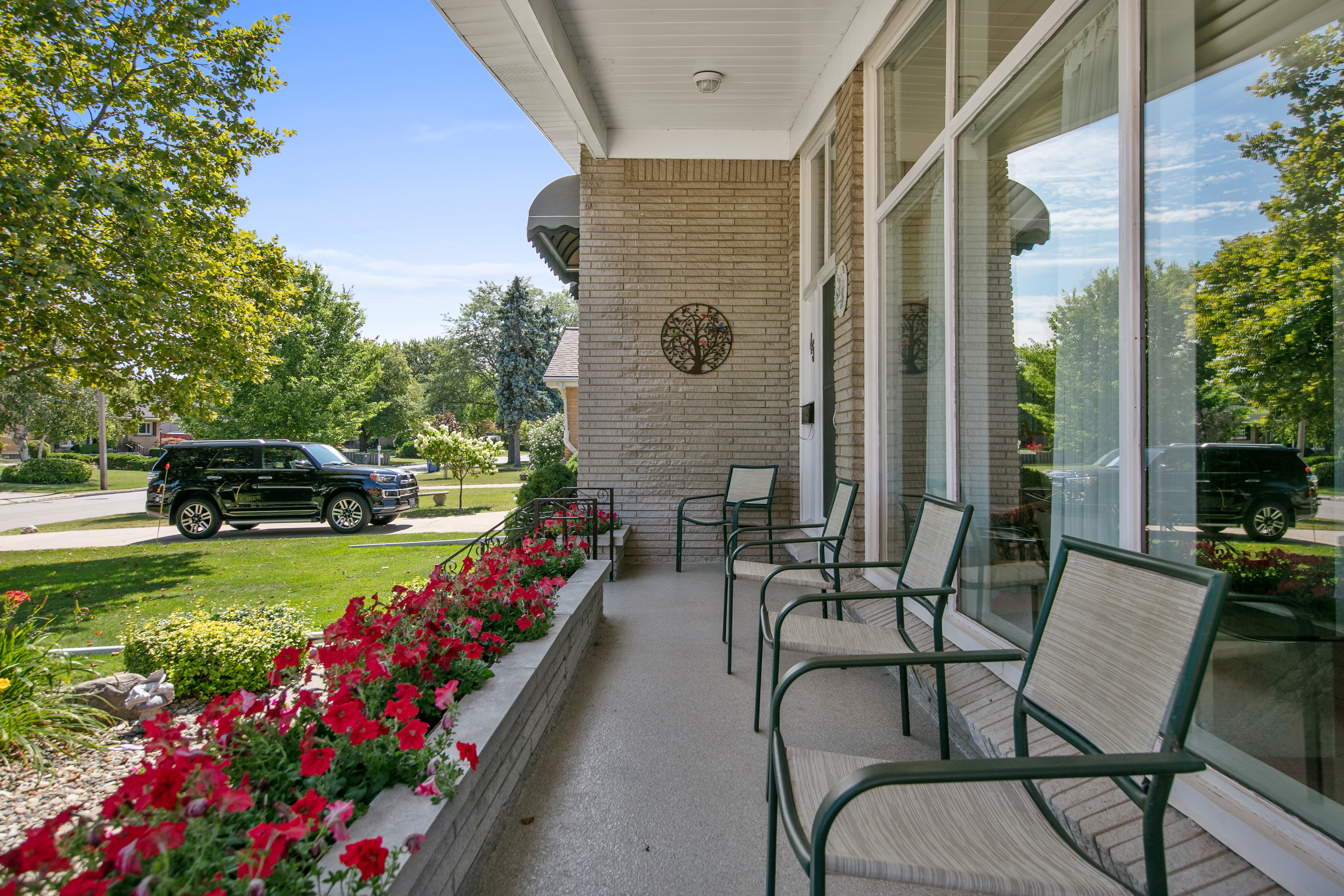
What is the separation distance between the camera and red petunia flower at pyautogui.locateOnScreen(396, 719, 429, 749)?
1.21 metres

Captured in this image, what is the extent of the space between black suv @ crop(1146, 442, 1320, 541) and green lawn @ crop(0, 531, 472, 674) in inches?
197

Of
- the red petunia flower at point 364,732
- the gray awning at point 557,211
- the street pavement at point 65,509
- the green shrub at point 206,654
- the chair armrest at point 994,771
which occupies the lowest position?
the street pavement at point 65,509

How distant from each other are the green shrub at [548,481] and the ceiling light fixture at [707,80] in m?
3.31

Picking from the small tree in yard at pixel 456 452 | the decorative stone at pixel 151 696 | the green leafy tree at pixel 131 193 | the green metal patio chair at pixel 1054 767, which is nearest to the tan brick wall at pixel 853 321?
the green metal patio chair at pixel 1054 767

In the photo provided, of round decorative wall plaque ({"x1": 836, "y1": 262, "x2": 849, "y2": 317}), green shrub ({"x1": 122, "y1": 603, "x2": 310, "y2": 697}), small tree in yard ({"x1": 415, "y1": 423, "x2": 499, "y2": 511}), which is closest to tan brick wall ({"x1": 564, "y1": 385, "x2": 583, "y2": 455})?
small tree in yard ({"x1": 415, "y1": 423, "x2": 499, "y2": 511})

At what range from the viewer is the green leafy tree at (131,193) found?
19.1ft

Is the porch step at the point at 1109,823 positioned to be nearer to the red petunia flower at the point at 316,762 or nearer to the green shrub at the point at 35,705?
the red petunia flower at the point at 316,762

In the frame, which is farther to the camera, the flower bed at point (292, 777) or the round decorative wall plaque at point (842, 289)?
the round decorative wall plaque at point (842, 289)

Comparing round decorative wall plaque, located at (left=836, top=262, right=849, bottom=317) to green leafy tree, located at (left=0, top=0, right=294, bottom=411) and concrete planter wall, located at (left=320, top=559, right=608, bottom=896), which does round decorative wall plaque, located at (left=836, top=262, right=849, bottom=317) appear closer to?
concrete planter wall, located at (left=320, top=559, right=608, bottom=896)

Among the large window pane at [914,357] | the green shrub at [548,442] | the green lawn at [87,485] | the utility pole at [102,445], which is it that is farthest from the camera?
the green lawn at [87,485]

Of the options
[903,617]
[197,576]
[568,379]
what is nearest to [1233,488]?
[903,617]

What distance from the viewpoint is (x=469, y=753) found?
51.6 inches

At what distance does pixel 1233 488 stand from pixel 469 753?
160cm

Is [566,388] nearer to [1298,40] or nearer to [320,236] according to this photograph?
[1298,40]
